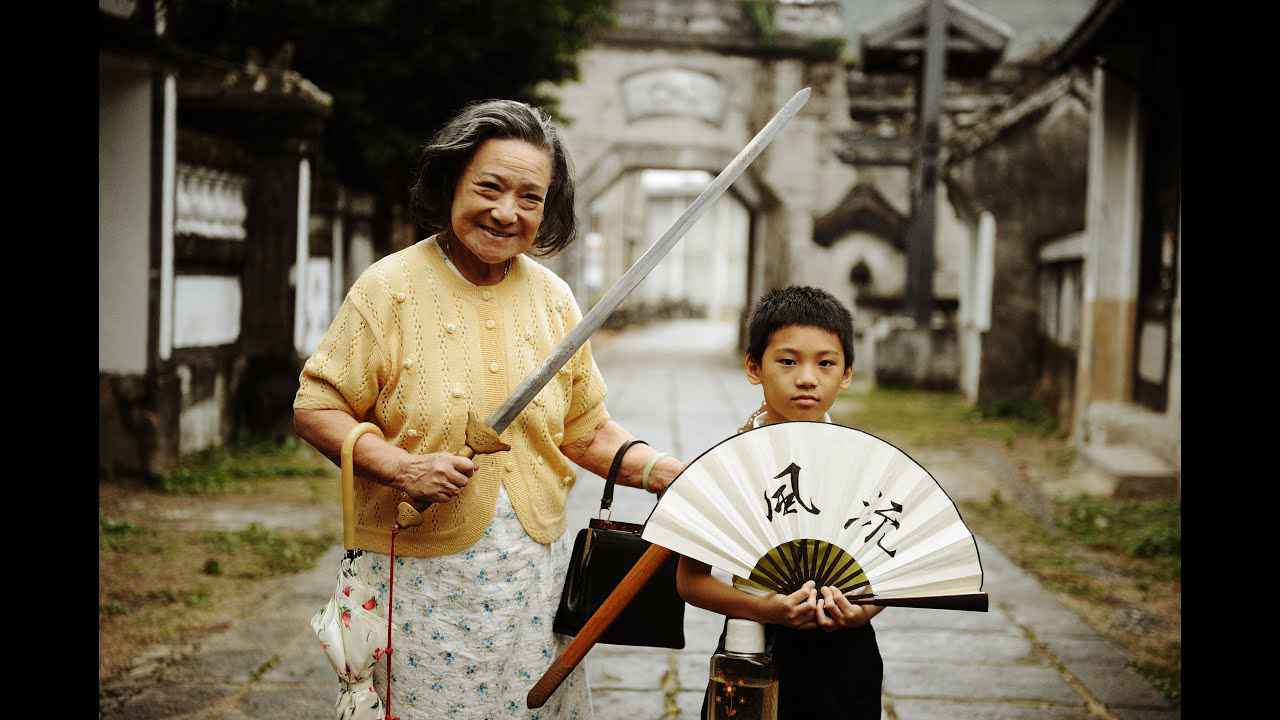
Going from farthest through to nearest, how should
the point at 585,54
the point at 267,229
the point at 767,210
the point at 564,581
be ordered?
the point at 767,210, the point at 585,54, the point at 267,229, the point at 564,581

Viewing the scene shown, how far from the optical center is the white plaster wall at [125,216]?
692 cm

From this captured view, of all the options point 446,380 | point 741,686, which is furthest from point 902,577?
point 446,380

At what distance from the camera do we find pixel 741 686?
A: 2215 mm

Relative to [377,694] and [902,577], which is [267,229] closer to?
[377,694]

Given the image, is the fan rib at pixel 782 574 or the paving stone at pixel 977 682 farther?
the paving stone at pixel 977 682

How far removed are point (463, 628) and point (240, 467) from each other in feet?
19.5

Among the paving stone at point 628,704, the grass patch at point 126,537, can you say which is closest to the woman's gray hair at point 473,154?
the paving stone at point 628,704

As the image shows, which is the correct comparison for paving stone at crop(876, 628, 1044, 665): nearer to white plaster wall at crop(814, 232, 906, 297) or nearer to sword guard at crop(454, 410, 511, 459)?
sword guard at crop(454, 410, 511, 459)

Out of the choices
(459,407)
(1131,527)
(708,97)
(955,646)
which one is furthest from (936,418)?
(459,407)

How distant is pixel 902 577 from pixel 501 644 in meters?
0.89

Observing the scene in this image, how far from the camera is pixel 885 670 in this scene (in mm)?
4391

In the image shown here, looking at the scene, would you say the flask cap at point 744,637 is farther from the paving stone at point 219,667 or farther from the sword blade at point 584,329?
the paving stone at point 219,667

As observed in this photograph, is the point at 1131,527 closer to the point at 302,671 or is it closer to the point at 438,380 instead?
the point at 302,671

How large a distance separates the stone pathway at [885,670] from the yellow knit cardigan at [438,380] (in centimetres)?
174
